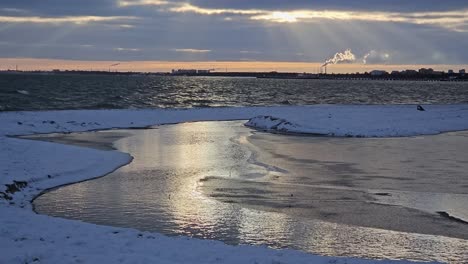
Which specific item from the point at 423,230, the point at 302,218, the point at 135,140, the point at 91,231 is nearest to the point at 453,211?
the point at 423,230

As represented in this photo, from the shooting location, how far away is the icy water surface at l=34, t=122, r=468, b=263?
10.6m

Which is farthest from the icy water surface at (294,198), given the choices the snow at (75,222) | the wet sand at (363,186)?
the snow at (75,222)

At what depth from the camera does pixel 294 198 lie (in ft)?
46.5

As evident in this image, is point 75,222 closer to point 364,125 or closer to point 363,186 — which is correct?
point 363,186

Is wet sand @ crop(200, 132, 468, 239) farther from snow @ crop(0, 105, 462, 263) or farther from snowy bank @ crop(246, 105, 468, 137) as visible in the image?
snowy bank @ crop(246, 105, 468, 137)

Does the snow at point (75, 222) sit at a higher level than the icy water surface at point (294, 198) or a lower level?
higher

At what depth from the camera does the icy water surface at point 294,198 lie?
34.9 ft

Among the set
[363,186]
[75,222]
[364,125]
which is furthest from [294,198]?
[364,125]

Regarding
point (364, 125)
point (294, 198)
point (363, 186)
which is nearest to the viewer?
point (294, 198)

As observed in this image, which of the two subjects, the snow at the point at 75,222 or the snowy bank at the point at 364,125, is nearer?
the snow at the point at 75,222

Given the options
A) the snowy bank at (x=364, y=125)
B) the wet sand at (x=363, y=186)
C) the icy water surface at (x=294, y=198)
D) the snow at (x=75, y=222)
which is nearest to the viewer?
the snow at (x=75, y=222)

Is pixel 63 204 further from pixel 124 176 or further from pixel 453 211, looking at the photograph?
pixel 453 211

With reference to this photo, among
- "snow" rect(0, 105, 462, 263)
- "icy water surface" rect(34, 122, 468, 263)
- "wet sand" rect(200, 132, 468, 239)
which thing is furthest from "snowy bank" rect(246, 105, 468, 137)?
"icy water surface" rect(34, 122, 468, 263)

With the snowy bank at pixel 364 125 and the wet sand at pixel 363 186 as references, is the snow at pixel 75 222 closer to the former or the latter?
the snowy bank at pixel 364 125
